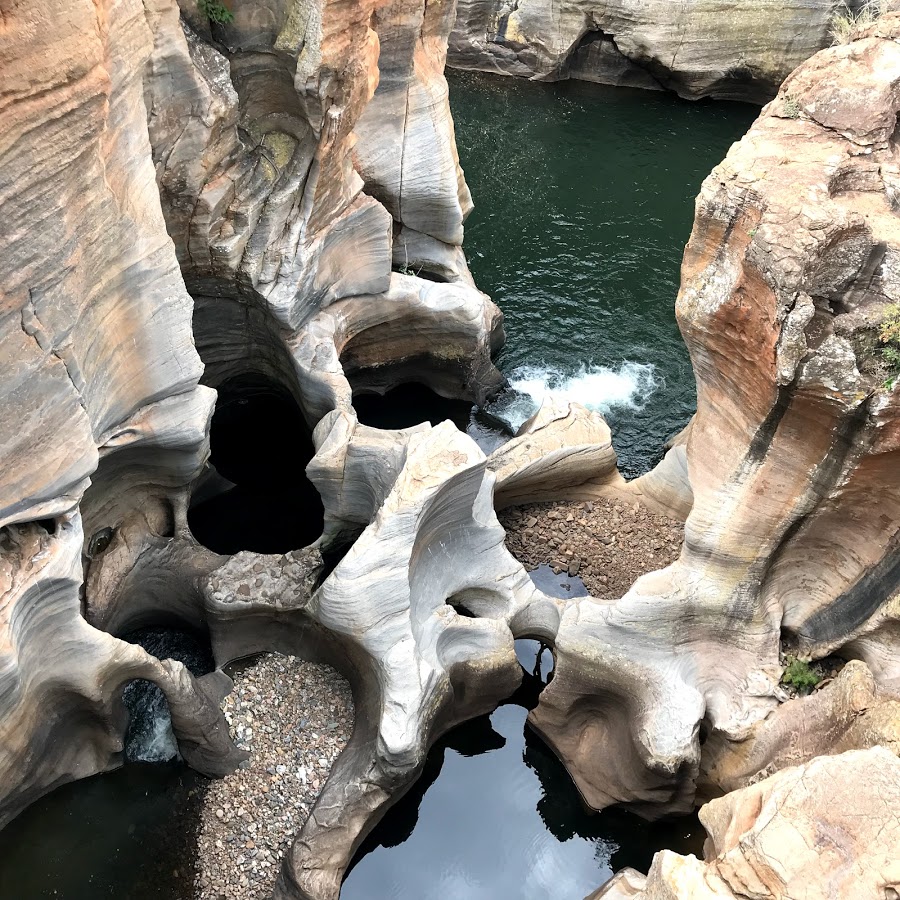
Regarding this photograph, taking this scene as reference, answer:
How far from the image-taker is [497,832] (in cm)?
991

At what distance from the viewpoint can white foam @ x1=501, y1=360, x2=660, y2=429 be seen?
15.1 m

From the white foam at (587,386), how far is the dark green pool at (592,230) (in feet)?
0.10

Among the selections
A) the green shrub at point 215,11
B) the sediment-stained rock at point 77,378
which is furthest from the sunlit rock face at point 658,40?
the sediment-stained rock at point 77,378

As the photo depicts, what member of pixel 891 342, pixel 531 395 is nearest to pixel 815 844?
pixel 891 342

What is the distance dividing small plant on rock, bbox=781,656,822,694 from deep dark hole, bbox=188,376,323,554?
20.9ft

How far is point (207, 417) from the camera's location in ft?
32.3

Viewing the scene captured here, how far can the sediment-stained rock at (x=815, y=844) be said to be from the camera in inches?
211

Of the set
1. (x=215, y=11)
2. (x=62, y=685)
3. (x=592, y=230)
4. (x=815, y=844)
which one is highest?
(x=215, y=11)

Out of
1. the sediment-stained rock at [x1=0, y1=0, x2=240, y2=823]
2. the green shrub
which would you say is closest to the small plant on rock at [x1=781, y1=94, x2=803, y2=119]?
the green shrub

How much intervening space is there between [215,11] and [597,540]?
816cm

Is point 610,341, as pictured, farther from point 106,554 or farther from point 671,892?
point 671,892

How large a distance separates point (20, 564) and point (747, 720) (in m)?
7.18

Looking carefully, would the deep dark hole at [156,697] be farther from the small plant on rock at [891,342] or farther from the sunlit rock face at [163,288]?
the small plant on rock at [891,342]

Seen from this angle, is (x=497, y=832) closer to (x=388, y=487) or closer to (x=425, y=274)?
(x=388, y=487)
